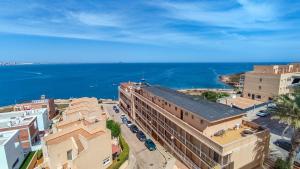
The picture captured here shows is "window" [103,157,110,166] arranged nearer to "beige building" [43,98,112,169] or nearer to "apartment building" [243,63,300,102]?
"beige building" [43,98,112,169]

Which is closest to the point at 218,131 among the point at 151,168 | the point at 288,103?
the point at 288,103

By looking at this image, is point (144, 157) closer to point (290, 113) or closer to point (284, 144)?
point (284, 144)

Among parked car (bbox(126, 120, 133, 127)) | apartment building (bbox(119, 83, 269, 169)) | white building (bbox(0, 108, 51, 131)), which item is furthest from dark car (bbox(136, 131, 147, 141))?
white building (bbox(0, 108, 51, 131))

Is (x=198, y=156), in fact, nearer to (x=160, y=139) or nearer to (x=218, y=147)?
Result: (x=218, y=147)

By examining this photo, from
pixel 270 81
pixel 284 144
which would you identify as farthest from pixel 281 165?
pixel 270 81

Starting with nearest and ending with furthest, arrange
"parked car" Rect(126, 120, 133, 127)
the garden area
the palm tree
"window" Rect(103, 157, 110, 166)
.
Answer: the palm tree
"window" Rect(103, 157, 110, 166)
the garden area
"parked car" Rect(126, 120, 133, 127)

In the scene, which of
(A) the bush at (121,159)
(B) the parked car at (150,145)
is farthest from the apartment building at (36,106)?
(B) the parked car at (150,145)

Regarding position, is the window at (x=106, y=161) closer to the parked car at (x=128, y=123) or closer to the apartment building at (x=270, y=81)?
the parked car at (x=128, y=123)
